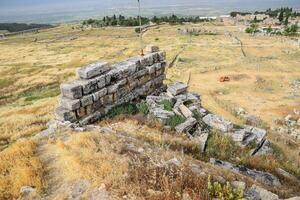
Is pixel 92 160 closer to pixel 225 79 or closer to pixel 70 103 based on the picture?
pixel 70 103

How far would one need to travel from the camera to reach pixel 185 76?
4141 centimetres

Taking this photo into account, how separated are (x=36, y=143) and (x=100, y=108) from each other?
4.14 meters

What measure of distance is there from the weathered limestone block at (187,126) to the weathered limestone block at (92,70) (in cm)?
446

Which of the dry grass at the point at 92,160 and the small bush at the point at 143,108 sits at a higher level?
the dry grass at the point at 92,160

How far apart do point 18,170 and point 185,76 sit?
108ft

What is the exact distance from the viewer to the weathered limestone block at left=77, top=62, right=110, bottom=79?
49.5 ft

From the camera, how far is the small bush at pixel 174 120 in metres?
15.3

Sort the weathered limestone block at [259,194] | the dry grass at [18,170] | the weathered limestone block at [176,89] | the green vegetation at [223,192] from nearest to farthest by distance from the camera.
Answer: the green vegetation at [223,192], the weathered limestone block at [259,194], the dry grass at [18,170], the weathered limestone block at [176,89]

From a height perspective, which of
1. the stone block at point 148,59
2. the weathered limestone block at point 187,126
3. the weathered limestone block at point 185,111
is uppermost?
the stone block at point 148,59

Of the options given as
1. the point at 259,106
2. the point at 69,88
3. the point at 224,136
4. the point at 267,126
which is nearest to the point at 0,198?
the point at 69,88

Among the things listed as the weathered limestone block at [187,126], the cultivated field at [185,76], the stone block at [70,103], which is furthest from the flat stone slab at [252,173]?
the stone block at [70,103]

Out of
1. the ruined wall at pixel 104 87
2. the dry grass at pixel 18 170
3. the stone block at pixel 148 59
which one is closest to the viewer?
the dry grass at pixel 18 170

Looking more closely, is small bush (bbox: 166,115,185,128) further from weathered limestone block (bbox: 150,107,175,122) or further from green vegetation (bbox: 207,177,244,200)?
green vegetation (bbox: 207,177,244,200)

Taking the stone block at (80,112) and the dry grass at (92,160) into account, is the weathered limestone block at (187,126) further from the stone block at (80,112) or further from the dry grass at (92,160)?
the stone block at (80,112)
